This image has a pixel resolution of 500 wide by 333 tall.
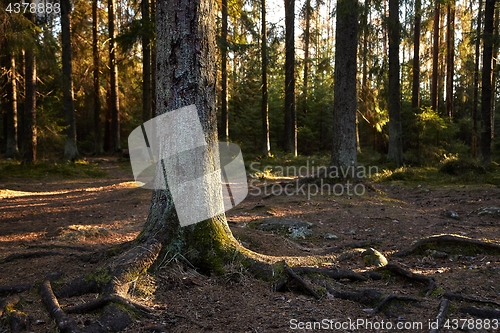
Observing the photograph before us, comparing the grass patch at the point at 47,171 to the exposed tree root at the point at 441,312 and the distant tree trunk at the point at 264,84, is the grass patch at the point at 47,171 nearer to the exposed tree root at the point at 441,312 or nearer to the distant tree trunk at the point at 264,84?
the distant tree trunk at the point at 264,84

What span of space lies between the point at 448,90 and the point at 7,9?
23023mm

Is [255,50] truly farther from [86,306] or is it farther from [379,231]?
[86,306]

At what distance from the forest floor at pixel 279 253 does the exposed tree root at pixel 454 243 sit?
89 millimetres

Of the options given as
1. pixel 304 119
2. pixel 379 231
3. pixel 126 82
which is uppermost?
pixel 126 82

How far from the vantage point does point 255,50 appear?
72.0 feet

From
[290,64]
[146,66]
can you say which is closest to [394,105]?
[290,64]

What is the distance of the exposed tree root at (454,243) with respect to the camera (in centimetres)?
495

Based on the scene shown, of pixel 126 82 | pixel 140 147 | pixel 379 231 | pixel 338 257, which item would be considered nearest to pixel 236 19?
pixel 140 147

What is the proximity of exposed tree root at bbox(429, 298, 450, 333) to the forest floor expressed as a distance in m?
0.06

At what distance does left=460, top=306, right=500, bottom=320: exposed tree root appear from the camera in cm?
308

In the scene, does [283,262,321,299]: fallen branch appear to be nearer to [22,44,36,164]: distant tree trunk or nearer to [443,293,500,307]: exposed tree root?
[443,293,500,307]: exposed tree root

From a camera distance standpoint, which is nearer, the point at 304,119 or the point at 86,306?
the point at 86,306

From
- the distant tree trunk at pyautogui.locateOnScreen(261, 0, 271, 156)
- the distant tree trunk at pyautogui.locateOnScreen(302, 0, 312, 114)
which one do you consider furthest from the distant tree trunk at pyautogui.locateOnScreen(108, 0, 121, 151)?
the distant tree trunk at pyautogui.locateOnScreen(302, 0, 312, 114)

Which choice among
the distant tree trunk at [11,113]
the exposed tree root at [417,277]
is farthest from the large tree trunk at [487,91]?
the distant tree trunk at [11,113]
